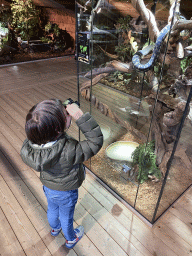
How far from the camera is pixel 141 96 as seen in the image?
187 centimetres

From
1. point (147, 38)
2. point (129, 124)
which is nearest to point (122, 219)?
point (129, 124)

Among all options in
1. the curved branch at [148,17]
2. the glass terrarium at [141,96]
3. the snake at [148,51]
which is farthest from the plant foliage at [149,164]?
the curved branch at [148,17]

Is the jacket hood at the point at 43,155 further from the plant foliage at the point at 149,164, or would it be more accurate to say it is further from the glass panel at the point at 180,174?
the glass panel at the point at 180,174

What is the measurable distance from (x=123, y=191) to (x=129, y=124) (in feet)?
2.11

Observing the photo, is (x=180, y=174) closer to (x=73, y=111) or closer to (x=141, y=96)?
(x=141, y=96)

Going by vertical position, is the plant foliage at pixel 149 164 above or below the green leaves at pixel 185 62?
below

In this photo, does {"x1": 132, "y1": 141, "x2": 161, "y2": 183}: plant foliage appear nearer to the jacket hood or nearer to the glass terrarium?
the glass terrarium

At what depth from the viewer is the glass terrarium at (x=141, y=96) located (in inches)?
47.6

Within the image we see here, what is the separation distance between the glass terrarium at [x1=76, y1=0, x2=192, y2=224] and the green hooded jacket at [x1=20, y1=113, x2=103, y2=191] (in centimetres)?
51

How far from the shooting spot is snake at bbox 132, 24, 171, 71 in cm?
112

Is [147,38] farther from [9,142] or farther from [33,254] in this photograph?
[9,142]

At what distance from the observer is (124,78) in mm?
1933

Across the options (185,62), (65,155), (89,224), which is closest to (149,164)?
(89,224)

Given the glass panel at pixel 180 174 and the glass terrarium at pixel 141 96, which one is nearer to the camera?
the glass terrarium at pixel 141 96
